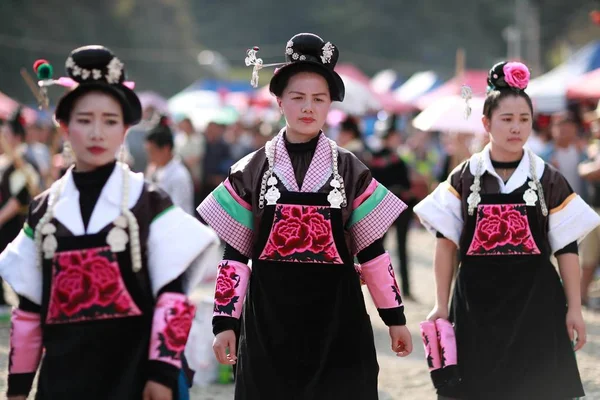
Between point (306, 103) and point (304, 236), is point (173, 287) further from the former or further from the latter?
point (306, 103)

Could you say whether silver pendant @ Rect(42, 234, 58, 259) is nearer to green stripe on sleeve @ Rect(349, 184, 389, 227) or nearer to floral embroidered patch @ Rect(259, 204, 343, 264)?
floral embroidered patch @ Rect(259, 204, 343, 264)

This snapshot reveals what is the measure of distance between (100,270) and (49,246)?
207mm

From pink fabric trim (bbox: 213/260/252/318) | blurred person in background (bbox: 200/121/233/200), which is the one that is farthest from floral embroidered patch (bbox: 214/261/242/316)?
blurred person in background (bbox: 200/121/233/200)

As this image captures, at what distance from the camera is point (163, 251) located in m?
3.64

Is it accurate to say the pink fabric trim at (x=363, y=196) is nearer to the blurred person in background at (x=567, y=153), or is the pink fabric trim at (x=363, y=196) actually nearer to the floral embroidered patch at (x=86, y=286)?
the floral embroidered patch at (x=86, y=286)

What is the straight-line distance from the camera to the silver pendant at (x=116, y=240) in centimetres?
359

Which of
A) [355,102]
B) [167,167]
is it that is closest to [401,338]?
[167,167]

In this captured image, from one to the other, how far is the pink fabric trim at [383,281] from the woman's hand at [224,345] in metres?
0.64

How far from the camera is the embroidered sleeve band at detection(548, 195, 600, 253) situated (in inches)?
193

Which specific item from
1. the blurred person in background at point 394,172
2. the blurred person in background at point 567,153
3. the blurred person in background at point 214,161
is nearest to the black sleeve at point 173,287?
the blurred person in background at point 394,172

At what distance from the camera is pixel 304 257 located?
423 centimetres

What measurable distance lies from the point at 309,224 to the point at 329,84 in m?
0.62

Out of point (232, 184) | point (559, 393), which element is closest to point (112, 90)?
point (232, 184)

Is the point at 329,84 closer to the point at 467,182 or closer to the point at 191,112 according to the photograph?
the point at 467,182
